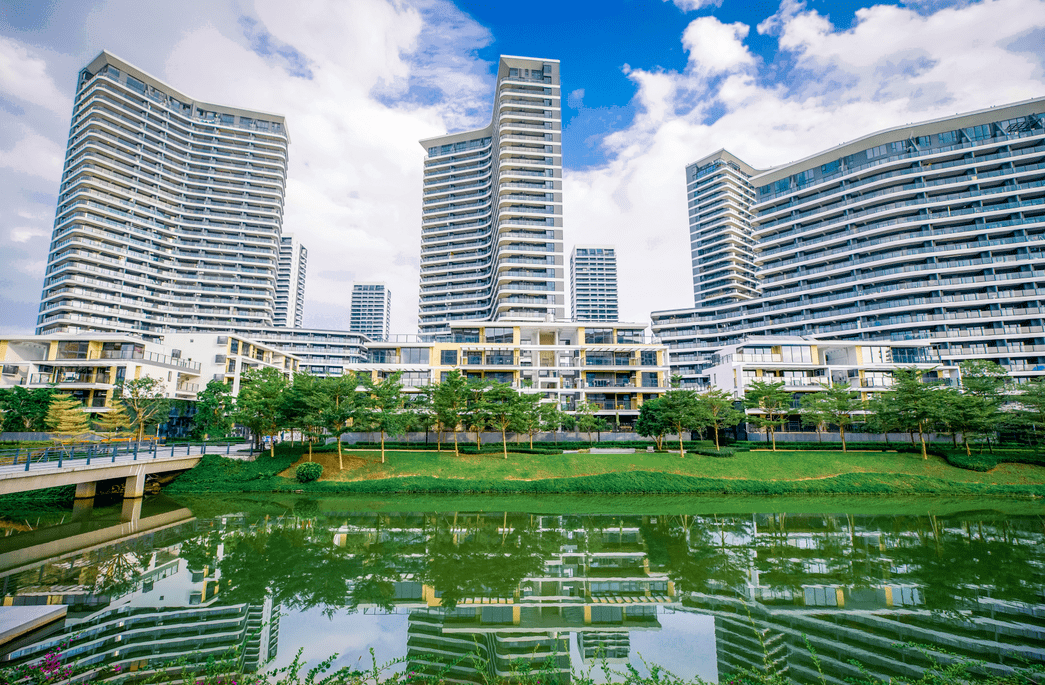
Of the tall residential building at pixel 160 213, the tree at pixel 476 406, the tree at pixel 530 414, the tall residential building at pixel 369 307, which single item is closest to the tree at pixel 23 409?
the tree at pixel 476 406

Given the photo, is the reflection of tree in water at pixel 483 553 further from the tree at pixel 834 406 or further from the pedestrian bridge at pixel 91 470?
the tree at pixel 834 406

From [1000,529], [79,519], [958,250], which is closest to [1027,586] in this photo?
[1000,529]

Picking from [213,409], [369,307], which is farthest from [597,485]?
[369,307]

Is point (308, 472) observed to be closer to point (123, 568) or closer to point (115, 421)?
point (123, 568)

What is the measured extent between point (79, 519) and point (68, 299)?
68529 millimetres

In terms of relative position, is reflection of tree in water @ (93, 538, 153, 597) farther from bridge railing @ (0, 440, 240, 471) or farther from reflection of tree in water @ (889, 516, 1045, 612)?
reflection of tree in water @ (889, 516, 1045, 612)

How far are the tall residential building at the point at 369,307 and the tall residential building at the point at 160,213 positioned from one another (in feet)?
235

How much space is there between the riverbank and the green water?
24.4ft

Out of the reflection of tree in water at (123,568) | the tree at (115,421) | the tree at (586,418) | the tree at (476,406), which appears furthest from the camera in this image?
the tree at (586,418)

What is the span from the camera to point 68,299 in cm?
6969

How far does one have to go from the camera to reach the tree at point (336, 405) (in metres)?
32.5

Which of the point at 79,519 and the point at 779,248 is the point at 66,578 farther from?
the point at 779,248

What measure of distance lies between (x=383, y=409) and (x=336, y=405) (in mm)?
3588

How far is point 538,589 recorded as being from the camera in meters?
13.0
